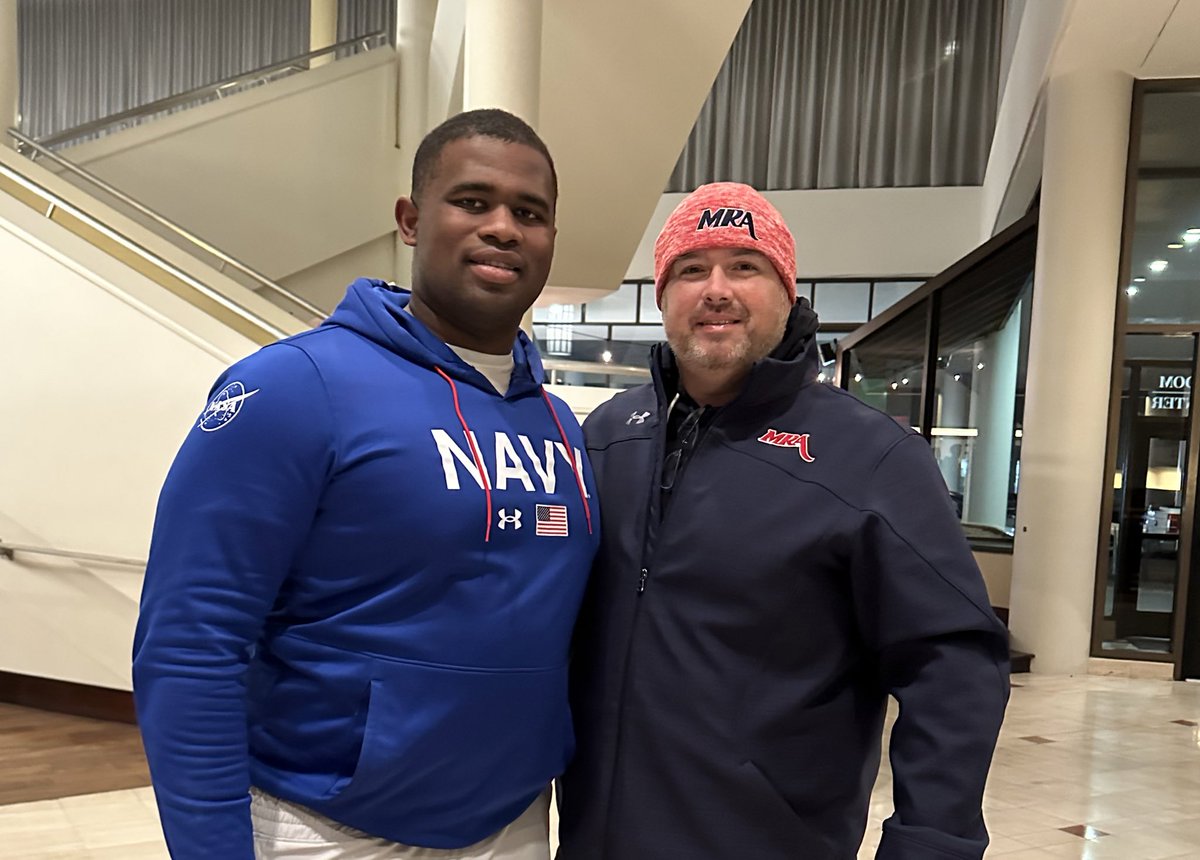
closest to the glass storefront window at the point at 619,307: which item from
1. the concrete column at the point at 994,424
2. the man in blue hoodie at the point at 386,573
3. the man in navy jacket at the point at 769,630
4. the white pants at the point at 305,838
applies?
the concrete column at the point at 994,424

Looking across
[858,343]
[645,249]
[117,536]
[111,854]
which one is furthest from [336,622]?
[645,249]

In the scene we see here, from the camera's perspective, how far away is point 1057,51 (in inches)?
285

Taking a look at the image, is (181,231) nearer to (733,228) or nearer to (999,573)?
(733,228)

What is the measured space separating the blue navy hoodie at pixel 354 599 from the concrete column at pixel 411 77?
792 cm

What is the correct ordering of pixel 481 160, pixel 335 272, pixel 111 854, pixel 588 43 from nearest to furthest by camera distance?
pixel 481 160, pixel 111 854, pixel 588 43, pixel 335 272

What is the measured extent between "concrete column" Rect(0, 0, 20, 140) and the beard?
24.4ft

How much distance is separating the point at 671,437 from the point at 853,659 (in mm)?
454

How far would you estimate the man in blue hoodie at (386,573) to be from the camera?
1150 millimetres

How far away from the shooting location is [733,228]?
156cm

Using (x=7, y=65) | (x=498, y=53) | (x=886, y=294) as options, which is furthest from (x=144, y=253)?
(x=886, y=294)

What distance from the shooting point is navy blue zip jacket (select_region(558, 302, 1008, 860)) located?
1.35 m

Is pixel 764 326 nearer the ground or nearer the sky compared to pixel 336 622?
nearer the sky

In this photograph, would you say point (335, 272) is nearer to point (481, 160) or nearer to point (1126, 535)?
point (1126, 535)

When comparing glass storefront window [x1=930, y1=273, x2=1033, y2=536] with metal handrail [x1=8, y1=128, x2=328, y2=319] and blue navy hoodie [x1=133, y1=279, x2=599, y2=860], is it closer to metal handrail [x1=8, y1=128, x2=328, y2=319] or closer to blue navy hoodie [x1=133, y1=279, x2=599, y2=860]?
metal handrail [x1=8, y1=128, x2=328, y2=319]
